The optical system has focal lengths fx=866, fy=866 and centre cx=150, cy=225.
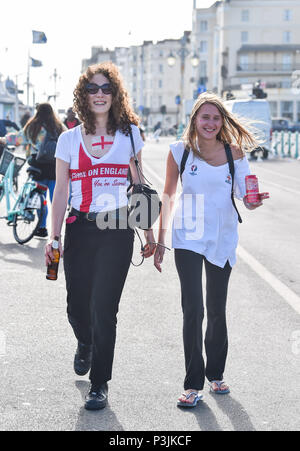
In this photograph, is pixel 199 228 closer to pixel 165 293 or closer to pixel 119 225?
pixel 119 225

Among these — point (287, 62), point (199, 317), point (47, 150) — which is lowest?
point (199, 317)

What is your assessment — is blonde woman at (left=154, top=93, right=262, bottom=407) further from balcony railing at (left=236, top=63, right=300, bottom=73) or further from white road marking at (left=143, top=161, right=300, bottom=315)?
balcony railing at (left=236, top=63, right=300, bottom=73)

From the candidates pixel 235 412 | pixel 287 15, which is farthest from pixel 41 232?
pixel 287 15

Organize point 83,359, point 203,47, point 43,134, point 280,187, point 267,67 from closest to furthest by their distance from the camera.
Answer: point 83,359 < point 43,134 < point 280,187 < point 267,67 < point 203,47

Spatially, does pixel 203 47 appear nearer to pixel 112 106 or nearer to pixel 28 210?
pixel 28 210

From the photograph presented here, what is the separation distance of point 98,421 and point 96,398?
0.83ft

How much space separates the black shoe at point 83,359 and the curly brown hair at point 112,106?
1292 millimetres

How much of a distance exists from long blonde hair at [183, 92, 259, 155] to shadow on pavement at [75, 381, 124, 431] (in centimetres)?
152

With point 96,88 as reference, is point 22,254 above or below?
below

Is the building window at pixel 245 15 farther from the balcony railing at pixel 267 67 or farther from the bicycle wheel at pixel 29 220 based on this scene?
the bicycle wheel at pixel 29 220

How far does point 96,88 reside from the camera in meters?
4.84

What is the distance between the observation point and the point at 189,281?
4.82m
